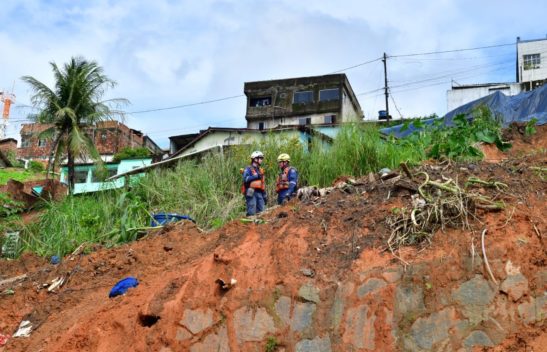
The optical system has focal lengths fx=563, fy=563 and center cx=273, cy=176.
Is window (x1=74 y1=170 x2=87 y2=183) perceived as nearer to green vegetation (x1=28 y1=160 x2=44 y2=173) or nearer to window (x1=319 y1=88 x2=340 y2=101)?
green vegetation (x1=28 y1=160 x2=44 y2=173)

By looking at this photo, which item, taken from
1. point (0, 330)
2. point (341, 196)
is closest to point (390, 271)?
point (341, 196)

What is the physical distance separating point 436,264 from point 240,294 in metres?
1.89

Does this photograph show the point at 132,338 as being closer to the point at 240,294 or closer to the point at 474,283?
the point at 240,294

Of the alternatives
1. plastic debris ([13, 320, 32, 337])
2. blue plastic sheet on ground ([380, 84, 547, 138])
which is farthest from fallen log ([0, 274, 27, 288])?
blue plastic sheet on ground ([380, 84, 547, 138])

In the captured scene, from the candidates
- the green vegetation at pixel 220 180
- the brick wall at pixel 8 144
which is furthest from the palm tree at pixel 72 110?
the brick wall at pixel 8 144

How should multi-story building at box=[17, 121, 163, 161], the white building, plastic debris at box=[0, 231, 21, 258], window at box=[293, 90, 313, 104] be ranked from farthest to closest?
1. multi-story building at box=[17, 121, 163, 161]
2. window at box=[293, 90, 313, 104]
3. the white building
4. plastic debris at box=[0, 231, 21, 258]

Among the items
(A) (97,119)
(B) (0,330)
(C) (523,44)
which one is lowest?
(B) (0,330)

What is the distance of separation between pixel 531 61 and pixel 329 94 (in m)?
14.5

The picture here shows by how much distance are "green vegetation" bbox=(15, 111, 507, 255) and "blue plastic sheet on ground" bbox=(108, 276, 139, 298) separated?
275 centimetres

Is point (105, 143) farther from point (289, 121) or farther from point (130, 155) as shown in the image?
point (289, 121)

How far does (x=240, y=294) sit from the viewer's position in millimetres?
5527

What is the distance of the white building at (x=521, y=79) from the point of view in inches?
1474

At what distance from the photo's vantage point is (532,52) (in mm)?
40062

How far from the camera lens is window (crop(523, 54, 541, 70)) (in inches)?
1544
